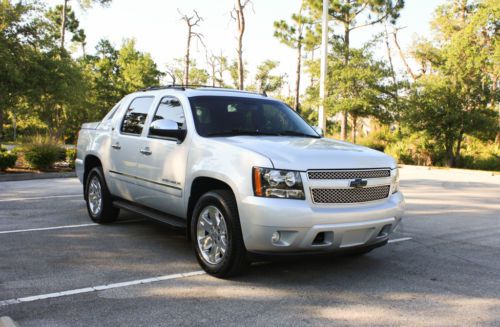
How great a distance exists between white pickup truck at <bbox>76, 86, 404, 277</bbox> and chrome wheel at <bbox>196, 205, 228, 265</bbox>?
10 millimetres

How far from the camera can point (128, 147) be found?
6312 millimetres

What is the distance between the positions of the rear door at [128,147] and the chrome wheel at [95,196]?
438 millimetres

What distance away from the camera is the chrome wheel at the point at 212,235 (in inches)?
184

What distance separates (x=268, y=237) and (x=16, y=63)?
661 inches

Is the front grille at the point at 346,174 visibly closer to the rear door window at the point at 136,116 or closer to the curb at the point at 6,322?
the curb at the point at 6,322

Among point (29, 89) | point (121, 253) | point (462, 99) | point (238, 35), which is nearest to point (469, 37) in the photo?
point (462, 99)

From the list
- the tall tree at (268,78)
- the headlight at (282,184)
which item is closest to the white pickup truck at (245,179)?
the headlight at (282,184)

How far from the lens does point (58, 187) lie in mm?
12180

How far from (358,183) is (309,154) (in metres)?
0.54

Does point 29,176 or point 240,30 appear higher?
point 240,30

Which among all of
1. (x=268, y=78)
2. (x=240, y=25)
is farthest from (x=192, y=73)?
(x=240, y=25)

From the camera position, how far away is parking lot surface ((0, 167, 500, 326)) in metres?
3.78

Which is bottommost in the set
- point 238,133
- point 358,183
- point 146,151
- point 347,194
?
point 347,194

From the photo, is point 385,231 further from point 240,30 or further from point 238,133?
point 240,30
